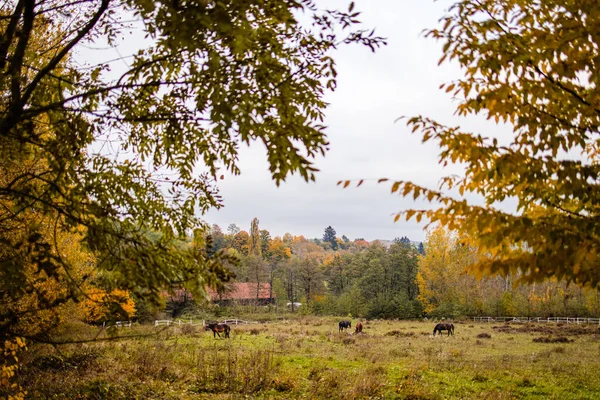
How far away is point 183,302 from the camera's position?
155 ft

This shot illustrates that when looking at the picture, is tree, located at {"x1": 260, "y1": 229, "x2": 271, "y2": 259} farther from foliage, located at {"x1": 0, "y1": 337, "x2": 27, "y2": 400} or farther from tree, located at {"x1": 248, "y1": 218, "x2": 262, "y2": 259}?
foliage, located at {"x1": 0, "y1": 337, "x2": 27, "y2": 400}

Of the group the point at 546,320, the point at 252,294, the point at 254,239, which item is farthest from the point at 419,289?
the point at 254,239

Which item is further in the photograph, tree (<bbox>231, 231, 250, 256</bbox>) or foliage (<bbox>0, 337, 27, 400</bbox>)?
tree (<bbox>231, 231, 250, 256</bbox>)

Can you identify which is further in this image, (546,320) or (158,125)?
(546,320)

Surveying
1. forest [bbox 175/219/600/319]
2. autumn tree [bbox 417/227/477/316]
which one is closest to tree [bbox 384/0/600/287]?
forest [bbox 175/219/600/319]

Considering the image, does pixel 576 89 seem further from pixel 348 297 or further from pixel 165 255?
pixel 348 297

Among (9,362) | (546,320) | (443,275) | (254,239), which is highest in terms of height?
(254,239)

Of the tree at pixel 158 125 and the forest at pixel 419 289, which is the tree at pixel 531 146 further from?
the forest at pixel 419 289

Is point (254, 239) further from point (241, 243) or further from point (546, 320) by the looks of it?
point (546, 320)

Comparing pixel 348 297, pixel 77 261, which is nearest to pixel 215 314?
pixel 348 297

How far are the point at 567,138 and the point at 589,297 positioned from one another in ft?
148

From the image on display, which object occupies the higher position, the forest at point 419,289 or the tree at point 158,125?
the tree at point 158,125

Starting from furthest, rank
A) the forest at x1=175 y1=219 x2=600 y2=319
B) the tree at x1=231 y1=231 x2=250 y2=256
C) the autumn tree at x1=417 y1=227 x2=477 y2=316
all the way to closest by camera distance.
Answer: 1. the tree at x1=231 y1=231 x2=250 y2=256
2. the autumn tree at x1=417 y1=227 x2=477 y2=316
3. the forest at x1=175 y1=219 x2=600 y2=319

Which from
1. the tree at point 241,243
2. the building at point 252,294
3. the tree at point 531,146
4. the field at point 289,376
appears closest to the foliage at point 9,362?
the field at point 289,376
